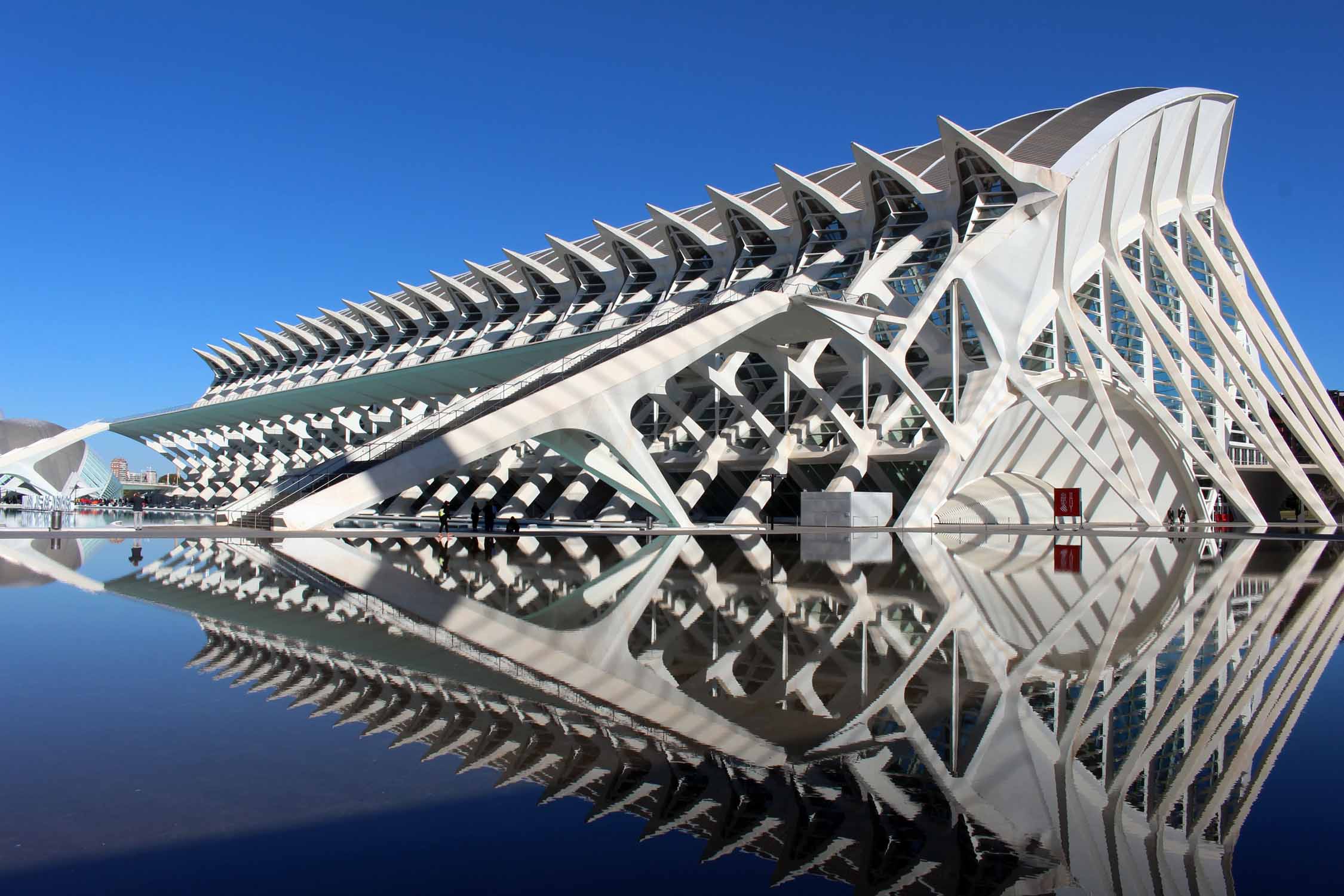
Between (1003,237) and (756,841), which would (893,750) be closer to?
(756,841)

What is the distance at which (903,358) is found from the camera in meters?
28.2

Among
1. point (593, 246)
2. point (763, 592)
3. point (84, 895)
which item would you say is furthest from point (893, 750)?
point (593, 246)

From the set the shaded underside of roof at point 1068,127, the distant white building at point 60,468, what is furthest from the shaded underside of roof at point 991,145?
the distant white building at point 60,468

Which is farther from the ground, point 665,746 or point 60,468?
point 60,468

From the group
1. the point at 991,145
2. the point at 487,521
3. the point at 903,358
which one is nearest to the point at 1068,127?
the point at 991,145

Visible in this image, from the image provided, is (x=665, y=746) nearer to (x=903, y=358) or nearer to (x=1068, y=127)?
(x=903, y=358)

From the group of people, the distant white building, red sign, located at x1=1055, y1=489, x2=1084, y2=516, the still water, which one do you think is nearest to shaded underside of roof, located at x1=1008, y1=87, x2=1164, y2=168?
red sign, located at x1=1055, y1=489, x2=1084, y2=516

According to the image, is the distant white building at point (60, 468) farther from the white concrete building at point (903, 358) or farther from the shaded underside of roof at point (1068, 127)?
the shaded underside of roof at point (1068, 127)

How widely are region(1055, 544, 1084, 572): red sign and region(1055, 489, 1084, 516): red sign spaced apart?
7.02 meters

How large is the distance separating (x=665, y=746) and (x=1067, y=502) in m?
28.2

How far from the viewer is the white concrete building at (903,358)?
27078 millimetres

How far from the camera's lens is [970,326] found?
3209 centimetres

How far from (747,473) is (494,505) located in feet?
39.3

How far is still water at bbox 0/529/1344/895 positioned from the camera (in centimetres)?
360
